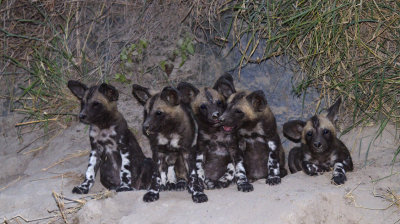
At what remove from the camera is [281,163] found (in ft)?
22.2

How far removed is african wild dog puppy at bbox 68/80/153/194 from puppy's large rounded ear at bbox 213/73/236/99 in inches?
47.4

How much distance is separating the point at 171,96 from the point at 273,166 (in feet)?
4.51

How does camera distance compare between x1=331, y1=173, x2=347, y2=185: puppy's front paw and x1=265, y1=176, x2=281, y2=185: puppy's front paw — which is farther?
x1=265, y1=176, x2=281, y2=185: puppy's front paw

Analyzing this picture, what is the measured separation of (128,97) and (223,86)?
1.79 metres

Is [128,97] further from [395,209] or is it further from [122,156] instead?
[395,209]

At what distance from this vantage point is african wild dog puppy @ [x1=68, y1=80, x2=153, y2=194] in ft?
21.8

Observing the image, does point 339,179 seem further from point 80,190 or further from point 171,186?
point 80,190

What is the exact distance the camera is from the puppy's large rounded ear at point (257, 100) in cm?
634

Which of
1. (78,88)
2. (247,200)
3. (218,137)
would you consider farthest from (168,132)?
(78,88)

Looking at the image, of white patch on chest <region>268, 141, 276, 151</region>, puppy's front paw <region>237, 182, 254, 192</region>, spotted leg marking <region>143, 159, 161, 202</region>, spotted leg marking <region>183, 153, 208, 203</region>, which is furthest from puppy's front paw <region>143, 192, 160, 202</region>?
white patch on chest <region>268, 141, 276, 151</region>

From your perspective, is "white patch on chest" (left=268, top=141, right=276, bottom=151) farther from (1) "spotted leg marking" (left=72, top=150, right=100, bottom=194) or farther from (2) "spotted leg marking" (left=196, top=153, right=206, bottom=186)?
(1) "spotted leg marking" (left=72, top=150, right=100, bottom=194)

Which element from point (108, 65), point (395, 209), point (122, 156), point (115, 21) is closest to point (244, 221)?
point (395, 209)

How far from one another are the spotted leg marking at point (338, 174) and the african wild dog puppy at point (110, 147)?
2.16 m

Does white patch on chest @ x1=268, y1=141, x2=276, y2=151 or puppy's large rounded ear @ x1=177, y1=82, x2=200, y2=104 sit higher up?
puppy's large rounded ear @ x1=177, y1=82, x2=200, y2=104
